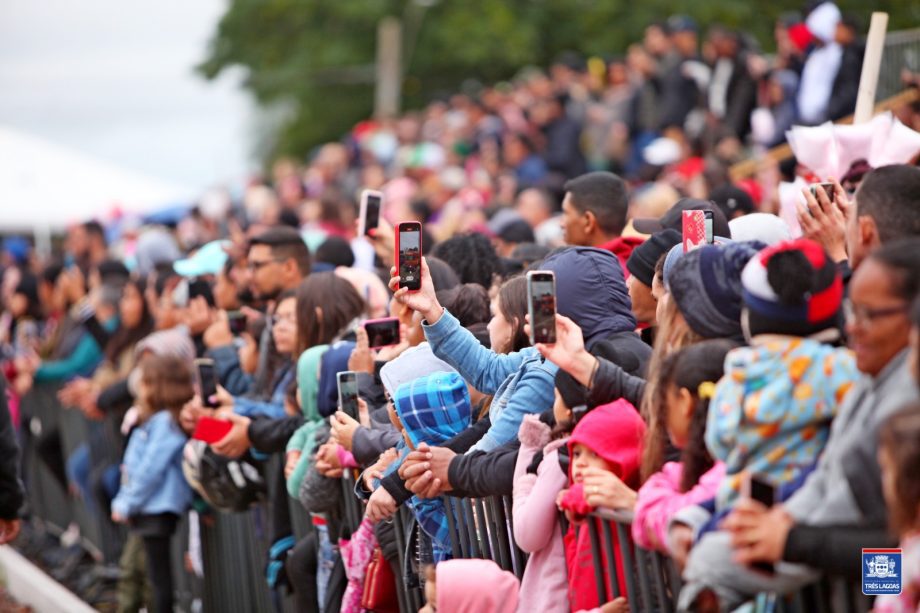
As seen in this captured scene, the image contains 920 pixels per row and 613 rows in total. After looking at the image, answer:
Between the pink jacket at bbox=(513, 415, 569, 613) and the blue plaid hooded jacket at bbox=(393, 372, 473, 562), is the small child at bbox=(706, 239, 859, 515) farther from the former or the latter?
the blue plaid hooded jacket at bbox=(393, 372, 473, 562)

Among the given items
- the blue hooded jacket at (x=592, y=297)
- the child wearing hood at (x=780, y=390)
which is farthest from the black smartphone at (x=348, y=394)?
the child wearing hood at (x=780, y=390)

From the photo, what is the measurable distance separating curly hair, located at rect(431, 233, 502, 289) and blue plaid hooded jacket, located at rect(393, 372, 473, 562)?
1.87m

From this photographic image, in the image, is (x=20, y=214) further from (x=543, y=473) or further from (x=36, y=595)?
(x=543, y=473)

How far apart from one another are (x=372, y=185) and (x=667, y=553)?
15401 millimetres

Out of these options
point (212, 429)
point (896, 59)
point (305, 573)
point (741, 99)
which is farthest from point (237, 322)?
point (741, 99)

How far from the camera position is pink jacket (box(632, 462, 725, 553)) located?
405 centimetres

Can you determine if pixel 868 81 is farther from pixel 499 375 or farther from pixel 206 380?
pixel 206 380

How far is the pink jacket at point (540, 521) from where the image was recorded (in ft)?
16.0

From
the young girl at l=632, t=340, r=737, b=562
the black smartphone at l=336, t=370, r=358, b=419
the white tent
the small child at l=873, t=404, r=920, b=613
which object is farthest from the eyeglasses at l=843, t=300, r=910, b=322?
the white tent

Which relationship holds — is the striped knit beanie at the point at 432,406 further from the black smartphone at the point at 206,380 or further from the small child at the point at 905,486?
the small child at the point at 905,486

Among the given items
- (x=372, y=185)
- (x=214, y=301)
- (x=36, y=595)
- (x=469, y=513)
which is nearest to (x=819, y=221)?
(x=469, y=513)

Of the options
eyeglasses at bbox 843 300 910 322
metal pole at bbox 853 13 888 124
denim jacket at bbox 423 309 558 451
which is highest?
metal pole at bbox 853 13 888 124

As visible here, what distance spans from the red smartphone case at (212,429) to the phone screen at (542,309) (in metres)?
3.50

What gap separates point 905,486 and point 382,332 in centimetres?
349
